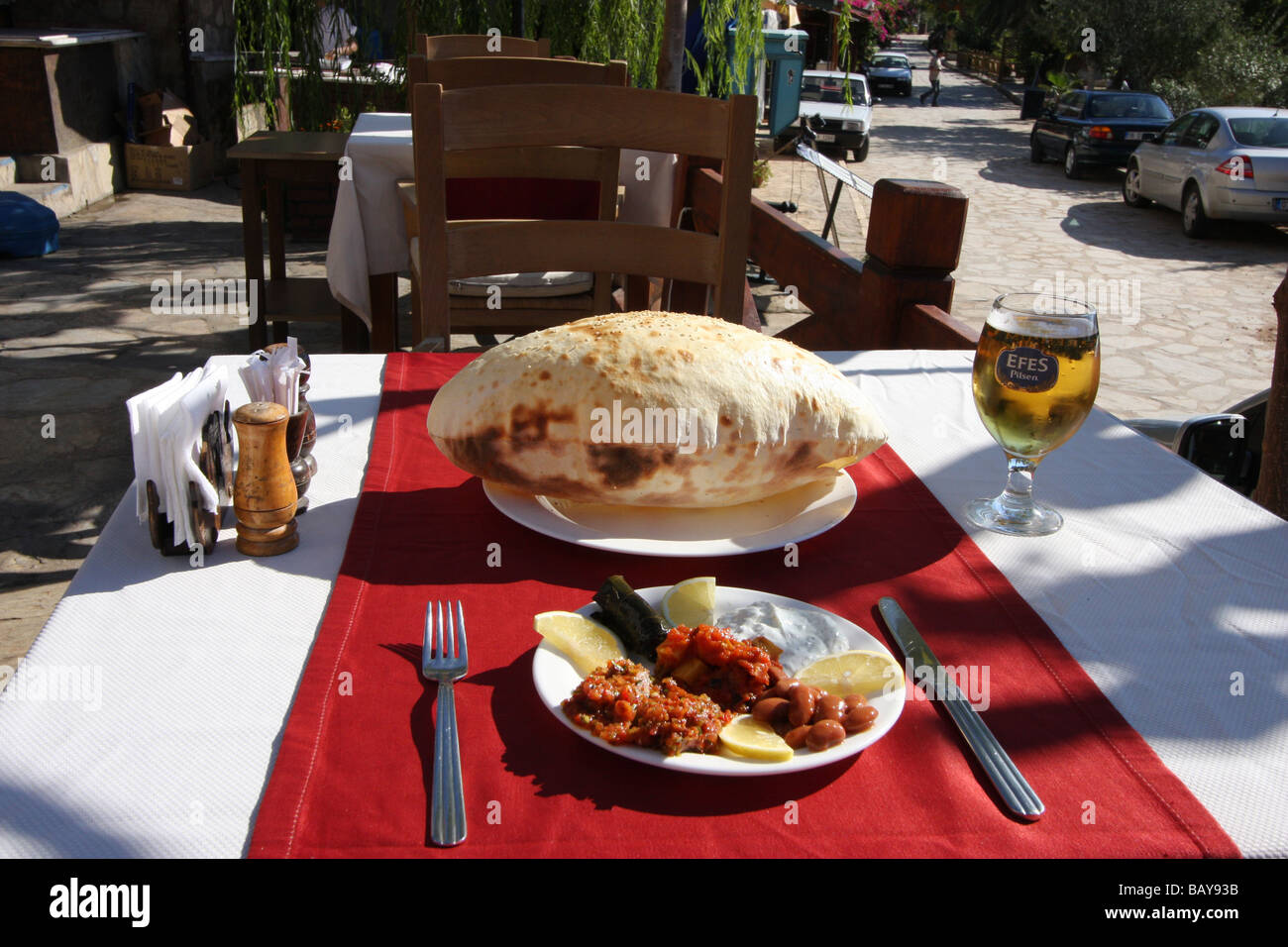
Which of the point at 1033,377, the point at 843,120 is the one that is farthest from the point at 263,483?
the point at 843,120

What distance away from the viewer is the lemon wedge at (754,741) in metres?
0.72

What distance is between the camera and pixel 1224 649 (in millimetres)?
955

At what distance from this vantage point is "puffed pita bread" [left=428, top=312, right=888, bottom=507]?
1060 mm

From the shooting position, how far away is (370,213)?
14.7ft

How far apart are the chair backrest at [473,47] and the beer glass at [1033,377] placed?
3693mm

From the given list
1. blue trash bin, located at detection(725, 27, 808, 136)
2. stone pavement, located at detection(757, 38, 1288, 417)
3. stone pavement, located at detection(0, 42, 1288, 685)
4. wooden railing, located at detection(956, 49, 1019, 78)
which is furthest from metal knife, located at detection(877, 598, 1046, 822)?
wooden railing, located at detection(956, 49, 1019, 78)

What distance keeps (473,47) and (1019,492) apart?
13.4ft

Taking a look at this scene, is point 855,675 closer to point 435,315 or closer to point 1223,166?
point 435,315

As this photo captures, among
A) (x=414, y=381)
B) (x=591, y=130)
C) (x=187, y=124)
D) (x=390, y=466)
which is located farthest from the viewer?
(x=187, y=124)

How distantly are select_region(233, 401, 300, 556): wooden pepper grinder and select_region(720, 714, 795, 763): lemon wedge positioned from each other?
1.80ft

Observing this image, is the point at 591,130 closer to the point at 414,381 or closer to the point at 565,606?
the point at 414,381
